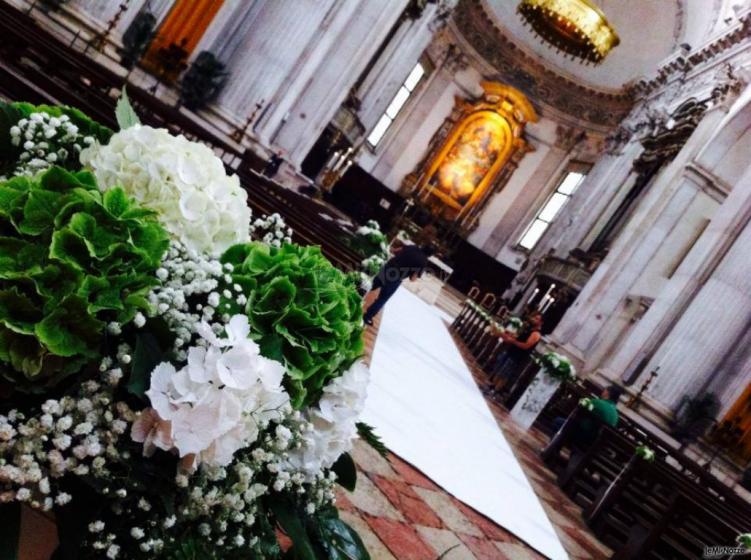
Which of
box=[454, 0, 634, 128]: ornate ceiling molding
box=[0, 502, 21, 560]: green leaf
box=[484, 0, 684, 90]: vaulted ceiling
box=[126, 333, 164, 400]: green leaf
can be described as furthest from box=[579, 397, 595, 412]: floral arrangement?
box=[454, 0, 634, 128]: ornate ceiling molding

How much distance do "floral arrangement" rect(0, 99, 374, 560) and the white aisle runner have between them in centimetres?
251

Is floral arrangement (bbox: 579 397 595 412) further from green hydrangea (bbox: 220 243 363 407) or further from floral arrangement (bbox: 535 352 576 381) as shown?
green hydrangea (bbox: 220 243 363 407)

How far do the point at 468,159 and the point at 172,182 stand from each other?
24756mm

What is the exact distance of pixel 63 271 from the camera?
0.91 m

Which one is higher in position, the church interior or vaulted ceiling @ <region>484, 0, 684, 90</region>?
vaulted ceiling @ <region>484, 0, 684, 90</region>

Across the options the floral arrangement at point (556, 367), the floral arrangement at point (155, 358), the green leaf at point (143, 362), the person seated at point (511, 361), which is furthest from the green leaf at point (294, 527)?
the person seated at point (511, 361)

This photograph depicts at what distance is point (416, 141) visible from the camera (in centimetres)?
2486

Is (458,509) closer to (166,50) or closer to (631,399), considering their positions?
(631,399)

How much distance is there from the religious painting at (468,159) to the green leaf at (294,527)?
24.1 meters

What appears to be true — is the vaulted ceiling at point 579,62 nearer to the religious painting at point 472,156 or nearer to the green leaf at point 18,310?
the religious painting at point 472,156

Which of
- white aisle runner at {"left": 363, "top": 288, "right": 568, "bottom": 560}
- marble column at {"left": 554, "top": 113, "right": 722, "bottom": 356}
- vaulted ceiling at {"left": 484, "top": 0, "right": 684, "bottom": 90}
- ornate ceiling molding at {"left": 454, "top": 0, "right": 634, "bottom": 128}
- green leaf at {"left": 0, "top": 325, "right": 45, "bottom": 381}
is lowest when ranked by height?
white aisle runner at {"left": 363, "top": 288, "right": 568, "bottom": 560}

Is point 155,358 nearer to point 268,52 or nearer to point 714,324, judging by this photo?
point 268,52

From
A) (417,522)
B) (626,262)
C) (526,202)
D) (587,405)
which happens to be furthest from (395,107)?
(417,522)

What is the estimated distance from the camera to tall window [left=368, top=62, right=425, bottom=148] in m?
23.9
